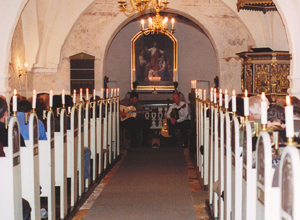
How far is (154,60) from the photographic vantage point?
18109 mm

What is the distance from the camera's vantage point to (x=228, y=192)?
150 inches

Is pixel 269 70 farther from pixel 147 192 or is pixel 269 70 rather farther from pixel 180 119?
pixel 147 192

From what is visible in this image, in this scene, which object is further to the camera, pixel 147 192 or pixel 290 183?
pixel 147 192

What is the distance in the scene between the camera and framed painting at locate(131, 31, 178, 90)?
59.0 ft

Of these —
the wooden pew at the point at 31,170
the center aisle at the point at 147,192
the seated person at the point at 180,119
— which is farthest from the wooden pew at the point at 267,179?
the seated person at the point at 180,119

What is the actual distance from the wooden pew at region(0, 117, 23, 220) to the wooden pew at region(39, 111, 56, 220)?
37.6 inches

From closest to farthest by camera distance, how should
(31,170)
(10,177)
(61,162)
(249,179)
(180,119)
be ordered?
(249,179) < (10,177) < (31,170) < (61,162) < (180,119)

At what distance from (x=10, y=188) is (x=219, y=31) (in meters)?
10.4

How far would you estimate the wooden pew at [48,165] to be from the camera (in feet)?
14.1

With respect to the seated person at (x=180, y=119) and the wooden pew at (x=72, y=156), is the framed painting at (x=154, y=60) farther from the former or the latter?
the wooden pew at (x=72, y=156)

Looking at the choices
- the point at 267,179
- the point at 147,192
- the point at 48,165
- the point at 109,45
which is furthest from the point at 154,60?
the point at 267,179

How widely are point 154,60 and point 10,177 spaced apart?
15141 mm

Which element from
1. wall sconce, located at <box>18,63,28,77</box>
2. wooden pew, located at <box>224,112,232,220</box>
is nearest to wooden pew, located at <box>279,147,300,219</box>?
wooden pew, located at <box>224,112,232,220</box>

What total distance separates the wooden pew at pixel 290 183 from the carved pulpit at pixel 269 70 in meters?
9.16
